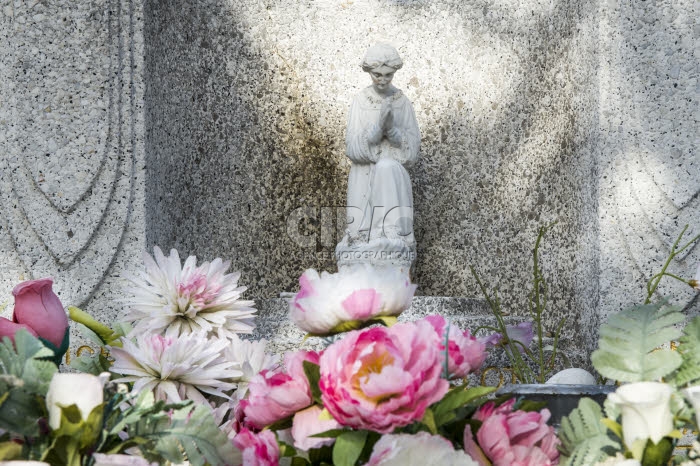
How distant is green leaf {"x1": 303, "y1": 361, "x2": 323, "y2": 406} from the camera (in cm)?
66

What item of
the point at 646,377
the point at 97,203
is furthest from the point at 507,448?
the point at 97,203

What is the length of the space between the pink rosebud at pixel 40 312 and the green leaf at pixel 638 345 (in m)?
0.54

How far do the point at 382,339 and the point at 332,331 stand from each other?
3.1 inches

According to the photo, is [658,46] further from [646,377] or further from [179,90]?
[646,377]

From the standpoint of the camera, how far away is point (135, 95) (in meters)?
3.28

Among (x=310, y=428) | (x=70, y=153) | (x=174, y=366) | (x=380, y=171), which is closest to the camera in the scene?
(x=310, y=428)

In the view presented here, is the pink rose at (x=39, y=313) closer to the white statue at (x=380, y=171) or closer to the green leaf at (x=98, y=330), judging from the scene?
the green leaf at (x=98, y=330)

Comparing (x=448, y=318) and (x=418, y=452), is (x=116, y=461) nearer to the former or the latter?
(x=418, y=452)

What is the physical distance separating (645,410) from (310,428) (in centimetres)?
22

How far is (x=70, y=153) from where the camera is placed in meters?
3.20

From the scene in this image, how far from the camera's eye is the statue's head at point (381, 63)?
3615mm

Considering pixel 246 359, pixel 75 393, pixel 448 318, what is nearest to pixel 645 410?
pixel 75 393

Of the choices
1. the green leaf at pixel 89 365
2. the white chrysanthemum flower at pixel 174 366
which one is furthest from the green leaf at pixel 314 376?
the green leaf at pixel 89 365

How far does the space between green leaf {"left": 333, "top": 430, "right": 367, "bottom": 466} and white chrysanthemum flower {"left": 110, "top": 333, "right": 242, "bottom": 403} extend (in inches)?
9.7
